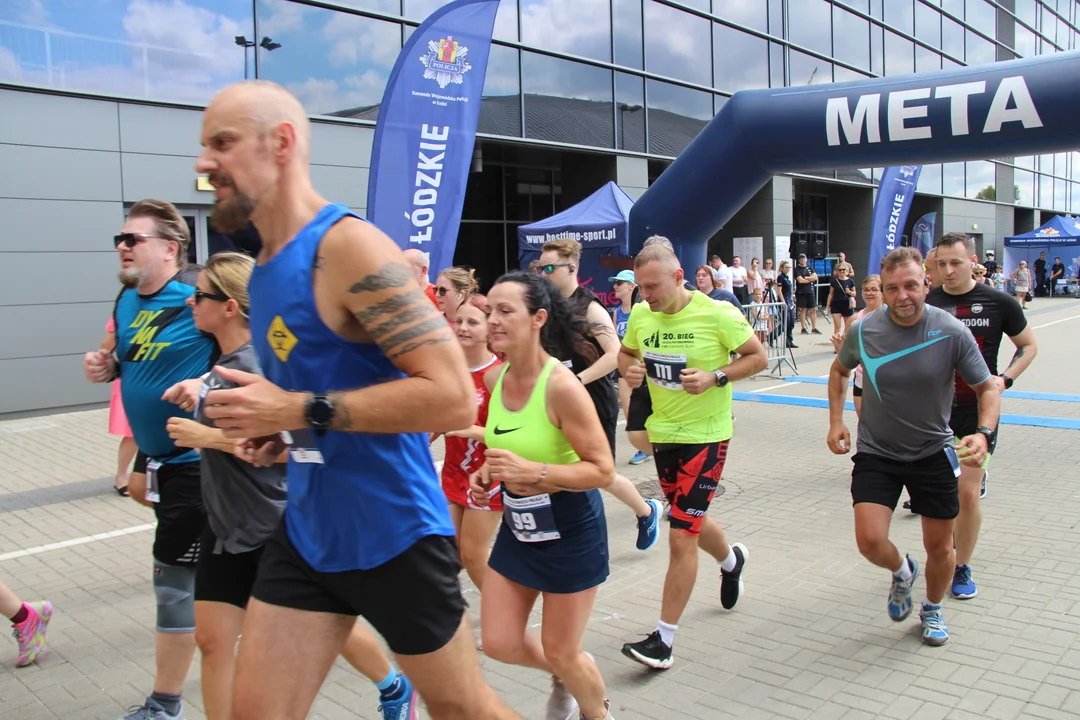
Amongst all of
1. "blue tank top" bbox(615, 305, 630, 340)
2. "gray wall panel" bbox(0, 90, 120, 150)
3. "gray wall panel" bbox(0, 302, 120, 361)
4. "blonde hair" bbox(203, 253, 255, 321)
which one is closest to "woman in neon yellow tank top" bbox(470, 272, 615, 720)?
"blonde hair" bbox(203, 253, 255, 321)

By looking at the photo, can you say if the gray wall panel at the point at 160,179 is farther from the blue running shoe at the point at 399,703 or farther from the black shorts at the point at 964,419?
the blue running shoe at the point at 399,703

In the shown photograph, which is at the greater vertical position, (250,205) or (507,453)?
(250,205)

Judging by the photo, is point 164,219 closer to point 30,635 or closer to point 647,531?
point 30,635

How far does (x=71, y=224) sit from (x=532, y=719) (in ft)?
34.8

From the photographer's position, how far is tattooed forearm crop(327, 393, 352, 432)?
6.34 feet

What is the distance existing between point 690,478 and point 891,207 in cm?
1097

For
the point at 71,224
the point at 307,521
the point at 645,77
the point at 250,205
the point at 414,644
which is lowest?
the point at 414,644

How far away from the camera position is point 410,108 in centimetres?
695

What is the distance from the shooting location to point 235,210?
2.02 metres

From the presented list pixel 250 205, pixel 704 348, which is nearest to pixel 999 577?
pixel 704 348

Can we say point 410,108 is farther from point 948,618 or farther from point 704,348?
point 948,618

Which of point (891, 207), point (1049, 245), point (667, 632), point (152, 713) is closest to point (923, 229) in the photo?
point (891, 207)

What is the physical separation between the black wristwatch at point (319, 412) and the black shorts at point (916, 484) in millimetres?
3002

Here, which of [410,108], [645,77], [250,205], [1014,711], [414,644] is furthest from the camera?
[645,77]
